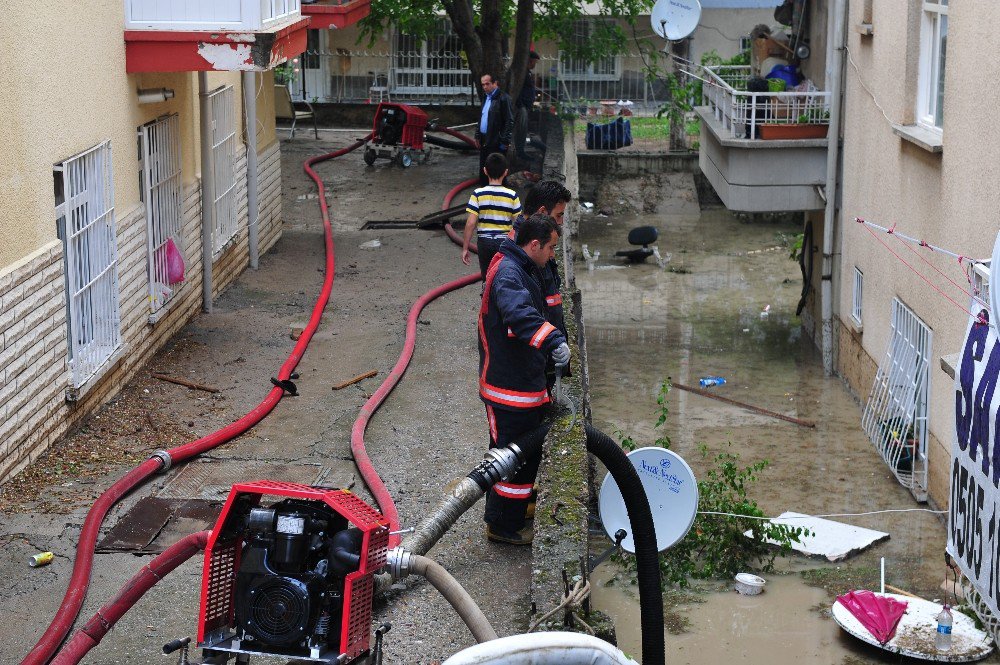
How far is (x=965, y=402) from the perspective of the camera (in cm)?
647

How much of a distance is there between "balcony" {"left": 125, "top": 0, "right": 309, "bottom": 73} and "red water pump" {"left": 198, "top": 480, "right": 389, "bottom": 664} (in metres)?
6.42

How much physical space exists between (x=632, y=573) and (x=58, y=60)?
575 cm

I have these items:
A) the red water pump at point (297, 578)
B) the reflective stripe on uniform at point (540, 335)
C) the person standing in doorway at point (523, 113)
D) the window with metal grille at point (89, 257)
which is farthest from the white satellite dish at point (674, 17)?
the red water pump at point (297, 578)

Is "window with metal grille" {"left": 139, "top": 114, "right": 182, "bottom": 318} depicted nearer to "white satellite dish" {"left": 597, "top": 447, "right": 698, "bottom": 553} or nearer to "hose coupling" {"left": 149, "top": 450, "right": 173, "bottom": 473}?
"hose coupling" {"left": 149, "top": 450, "right": 173, "bottom": 473}

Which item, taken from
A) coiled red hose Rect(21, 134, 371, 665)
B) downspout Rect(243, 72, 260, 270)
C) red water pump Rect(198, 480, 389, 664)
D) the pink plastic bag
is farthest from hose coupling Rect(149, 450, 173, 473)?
downspout Rect(243, 72, 260, 270)

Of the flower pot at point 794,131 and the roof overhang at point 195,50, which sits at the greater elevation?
the roof overhang at point 195,50

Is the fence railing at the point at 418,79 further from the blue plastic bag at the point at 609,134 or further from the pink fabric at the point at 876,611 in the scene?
the pink fabric at the point at 876,611

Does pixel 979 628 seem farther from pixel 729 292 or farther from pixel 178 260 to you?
pixel 729 292

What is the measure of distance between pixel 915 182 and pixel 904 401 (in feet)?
7.22

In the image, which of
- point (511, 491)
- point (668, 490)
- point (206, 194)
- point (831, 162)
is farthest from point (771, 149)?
point (511, 491)

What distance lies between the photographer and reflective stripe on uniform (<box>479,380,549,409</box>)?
22.0 ft

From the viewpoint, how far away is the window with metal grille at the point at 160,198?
10.6 m

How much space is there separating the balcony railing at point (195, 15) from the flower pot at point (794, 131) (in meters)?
7.01

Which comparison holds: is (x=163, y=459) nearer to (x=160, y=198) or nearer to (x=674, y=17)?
(x=160, y=198)
